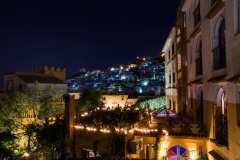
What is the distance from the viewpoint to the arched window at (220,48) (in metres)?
10.8

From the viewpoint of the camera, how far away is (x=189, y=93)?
17812 mm

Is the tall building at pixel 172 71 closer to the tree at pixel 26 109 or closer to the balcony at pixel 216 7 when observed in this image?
the balcony at pixel 216 7

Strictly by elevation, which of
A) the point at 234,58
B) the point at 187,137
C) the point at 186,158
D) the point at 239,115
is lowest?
the point at 186,158

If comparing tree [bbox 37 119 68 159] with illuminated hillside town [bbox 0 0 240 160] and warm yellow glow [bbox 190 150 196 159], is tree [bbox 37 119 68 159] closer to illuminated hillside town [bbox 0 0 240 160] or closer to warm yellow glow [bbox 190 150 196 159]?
illuminated hillside town [bbox 0 0 240 160]

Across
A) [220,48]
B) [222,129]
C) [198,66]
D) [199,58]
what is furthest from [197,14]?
[222,129]

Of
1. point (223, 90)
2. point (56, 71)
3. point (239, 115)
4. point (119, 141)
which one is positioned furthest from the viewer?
point (56, 71)

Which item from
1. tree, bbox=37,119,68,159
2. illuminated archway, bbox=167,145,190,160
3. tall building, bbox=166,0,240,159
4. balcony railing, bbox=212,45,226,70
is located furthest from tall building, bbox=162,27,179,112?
balcony railing, bbox=212,45,226,70

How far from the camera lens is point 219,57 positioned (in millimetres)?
10961

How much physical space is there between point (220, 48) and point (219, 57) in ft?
1.50

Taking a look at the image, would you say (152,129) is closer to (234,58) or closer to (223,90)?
(223,90)

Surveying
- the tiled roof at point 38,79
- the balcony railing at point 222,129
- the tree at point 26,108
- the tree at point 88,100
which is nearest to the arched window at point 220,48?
the balcony railing at point 222,129

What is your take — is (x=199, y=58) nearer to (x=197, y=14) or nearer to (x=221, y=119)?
(x=197, y=14)

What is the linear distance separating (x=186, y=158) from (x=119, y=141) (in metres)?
4.14

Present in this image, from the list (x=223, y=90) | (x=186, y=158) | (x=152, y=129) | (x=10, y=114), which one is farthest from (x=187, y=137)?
(x=10, y=114)
